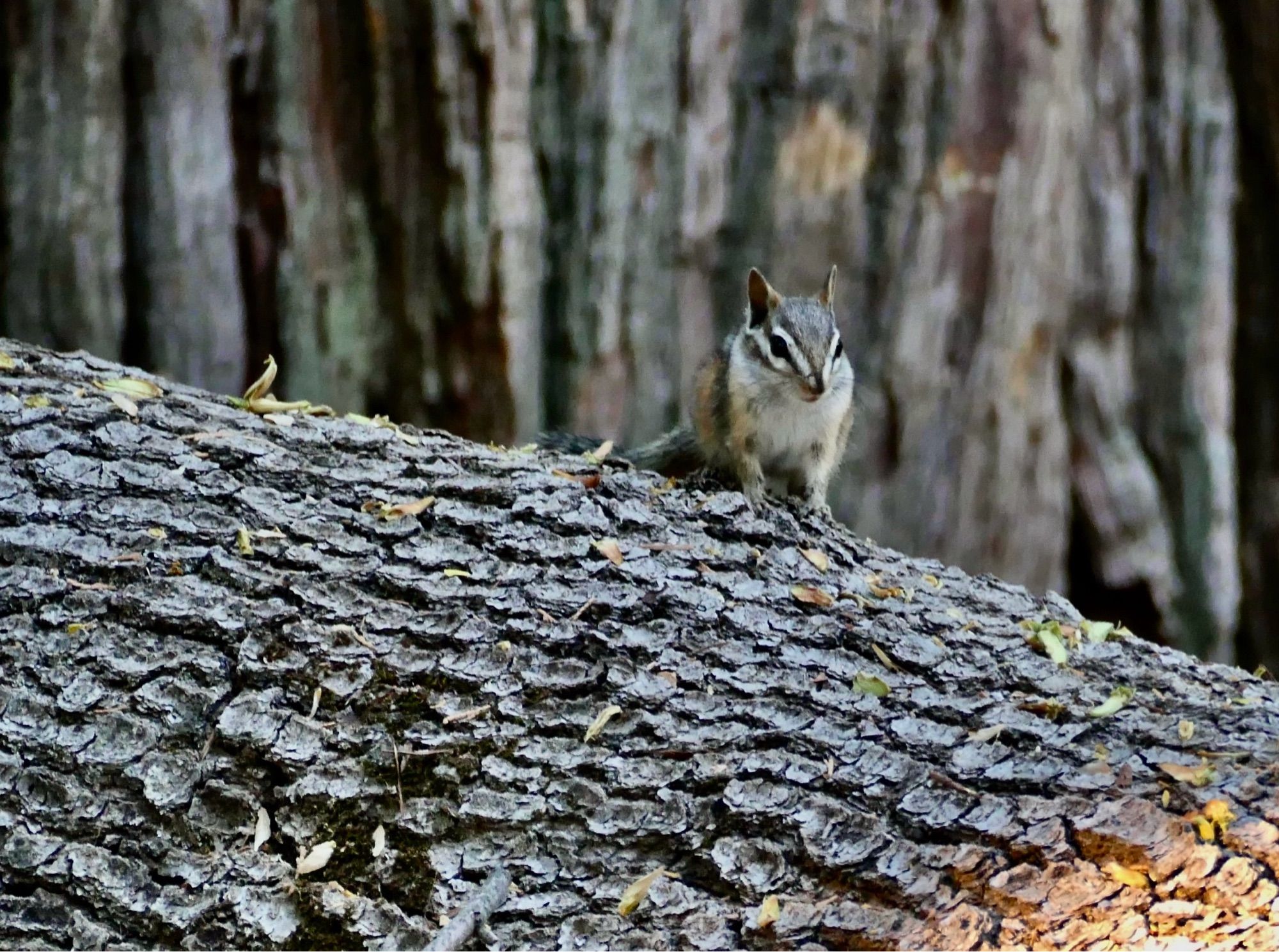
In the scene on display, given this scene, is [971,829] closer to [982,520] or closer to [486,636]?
[486,636]

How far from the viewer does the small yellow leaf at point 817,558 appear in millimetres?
1736

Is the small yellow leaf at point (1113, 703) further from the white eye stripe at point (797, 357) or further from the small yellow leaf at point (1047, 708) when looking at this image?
the white eye stripe at point (797, 357)

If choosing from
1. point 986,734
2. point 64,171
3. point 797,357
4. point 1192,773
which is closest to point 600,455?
point 797,357

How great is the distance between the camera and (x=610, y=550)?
167 cm

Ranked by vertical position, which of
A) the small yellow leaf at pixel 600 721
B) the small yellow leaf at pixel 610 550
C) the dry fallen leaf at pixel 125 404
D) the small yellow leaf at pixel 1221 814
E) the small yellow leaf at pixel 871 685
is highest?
the dry fallen leaf at pixel 125 404

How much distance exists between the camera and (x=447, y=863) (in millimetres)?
1373

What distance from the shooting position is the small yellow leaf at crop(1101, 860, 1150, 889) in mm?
1330

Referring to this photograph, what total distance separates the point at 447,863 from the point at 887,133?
7.28 feet

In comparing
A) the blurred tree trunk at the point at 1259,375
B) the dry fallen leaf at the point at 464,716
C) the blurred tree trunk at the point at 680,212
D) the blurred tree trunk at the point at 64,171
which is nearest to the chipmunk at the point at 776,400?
the blurred tree trunk at the point at 680,212

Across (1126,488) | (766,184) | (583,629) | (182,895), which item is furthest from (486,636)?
(1126,488)

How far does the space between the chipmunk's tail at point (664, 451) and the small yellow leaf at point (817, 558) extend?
0.67 meters

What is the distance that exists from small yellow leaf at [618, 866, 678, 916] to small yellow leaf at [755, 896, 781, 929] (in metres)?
0.10

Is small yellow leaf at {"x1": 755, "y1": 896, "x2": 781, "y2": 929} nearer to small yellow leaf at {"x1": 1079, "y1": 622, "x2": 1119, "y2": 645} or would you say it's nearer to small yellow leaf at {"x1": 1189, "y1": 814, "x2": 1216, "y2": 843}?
small yellow leaf at {"x1": 1189, "y1": 814, "x2": 1216, "y2": 843}

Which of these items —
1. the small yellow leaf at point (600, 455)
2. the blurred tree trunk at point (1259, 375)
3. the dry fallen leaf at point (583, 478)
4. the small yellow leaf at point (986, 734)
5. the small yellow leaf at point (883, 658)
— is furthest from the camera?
the blurred tree trunk at point (1259, 375)
